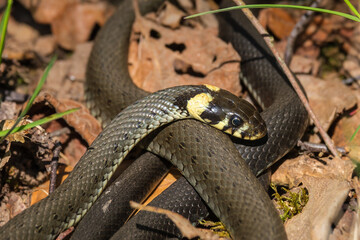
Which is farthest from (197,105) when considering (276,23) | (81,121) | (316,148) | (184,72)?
(276,23)

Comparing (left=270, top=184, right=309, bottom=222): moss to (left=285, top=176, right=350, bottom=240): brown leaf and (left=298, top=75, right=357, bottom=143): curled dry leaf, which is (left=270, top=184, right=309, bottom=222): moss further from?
(left=298, top=75, right=357, bottom=143): curled dry leaf

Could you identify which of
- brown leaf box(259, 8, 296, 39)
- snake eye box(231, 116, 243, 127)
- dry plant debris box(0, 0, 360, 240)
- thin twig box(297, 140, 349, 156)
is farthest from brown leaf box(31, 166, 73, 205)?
brown leaf box(259, 8, 296, 39)

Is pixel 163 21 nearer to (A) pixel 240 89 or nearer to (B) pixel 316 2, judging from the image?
(A) pixel 240 89

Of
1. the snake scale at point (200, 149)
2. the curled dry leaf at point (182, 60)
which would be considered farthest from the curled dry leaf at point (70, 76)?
the curled dry leaf at point (182, 60)

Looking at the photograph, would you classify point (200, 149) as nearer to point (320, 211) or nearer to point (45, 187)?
point (320, 211)

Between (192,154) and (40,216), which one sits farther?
(192,154)

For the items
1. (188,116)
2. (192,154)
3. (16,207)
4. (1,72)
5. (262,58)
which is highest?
(1,72)

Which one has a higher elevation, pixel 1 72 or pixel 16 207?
pixel 1 72

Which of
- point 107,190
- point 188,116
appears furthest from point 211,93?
point 107,190
